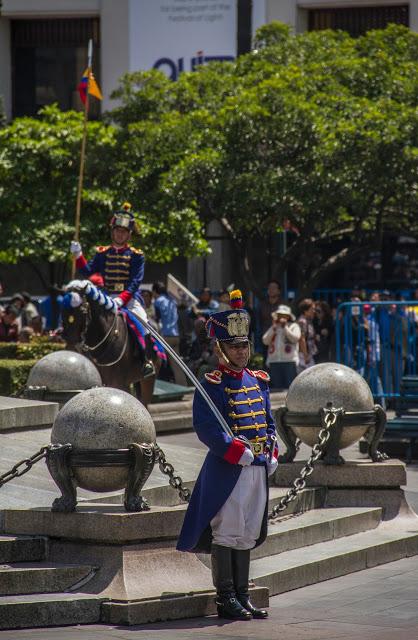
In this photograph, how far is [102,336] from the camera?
1510cm

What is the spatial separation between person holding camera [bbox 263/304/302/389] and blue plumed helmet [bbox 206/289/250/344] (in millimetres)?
12084

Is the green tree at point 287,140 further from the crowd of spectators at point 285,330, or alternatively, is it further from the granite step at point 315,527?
the granite step at point 315,527

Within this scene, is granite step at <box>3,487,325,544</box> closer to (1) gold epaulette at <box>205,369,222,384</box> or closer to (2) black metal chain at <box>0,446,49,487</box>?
(2) black metal chain at <box>0,446,49,487</box>

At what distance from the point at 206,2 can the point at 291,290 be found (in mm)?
7199

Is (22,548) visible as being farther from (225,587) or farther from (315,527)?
(315,527)

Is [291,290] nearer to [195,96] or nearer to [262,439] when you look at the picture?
[195,96]

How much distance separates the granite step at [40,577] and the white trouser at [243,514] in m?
0.82

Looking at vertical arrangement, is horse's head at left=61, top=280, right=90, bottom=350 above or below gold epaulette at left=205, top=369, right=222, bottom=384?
below

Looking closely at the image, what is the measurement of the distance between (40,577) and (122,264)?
706 centimetres

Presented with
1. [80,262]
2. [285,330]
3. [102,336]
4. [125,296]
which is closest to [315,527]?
[102,336]

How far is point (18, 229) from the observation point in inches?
1110

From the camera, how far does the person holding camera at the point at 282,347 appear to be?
21.1 metres

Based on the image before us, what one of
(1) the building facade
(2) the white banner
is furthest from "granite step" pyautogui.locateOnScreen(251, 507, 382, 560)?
(2) the white banner

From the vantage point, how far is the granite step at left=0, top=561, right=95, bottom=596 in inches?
344
